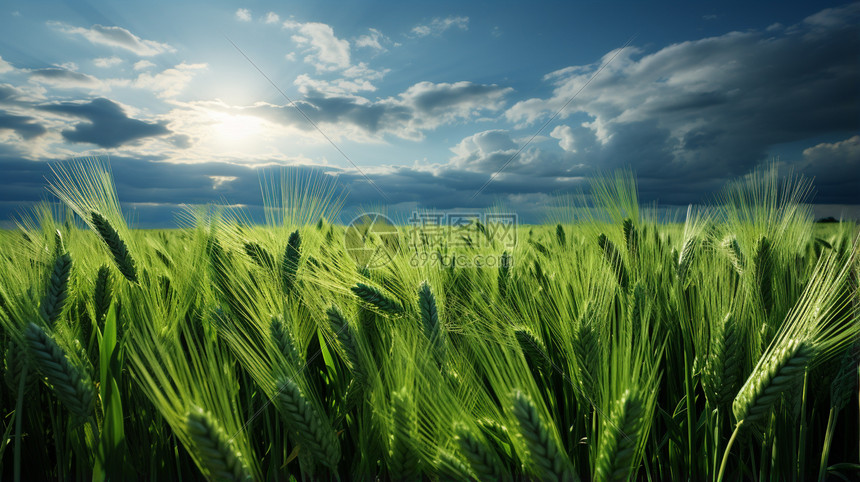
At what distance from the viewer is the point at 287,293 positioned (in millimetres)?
1785

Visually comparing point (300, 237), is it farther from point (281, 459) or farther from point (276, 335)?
point (281, 459)

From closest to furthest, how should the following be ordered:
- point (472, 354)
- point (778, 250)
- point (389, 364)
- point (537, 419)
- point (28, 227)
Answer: point (537, 419) → point (389, 364) → point (472, 354) → point (778, 250) → point (28, 227)

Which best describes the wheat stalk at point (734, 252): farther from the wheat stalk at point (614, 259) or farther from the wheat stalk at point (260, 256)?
the wheat stalk at point (260, 256)

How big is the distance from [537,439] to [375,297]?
0.77 meters

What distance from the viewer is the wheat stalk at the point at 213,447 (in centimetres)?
92

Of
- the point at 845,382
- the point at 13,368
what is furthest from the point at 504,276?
the point at 13,368

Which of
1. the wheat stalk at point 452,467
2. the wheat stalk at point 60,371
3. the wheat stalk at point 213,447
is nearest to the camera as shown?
the wheat stalk at point 213,447

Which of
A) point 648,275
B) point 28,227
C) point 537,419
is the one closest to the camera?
point 537,419

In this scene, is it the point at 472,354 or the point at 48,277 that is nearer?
the point at 472,354

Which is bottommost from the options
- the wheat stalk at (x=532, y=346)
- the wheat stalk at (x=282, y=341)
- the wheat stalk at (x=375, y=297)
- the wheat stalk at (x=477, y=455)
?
the wheat stalk at (x=477, y=455)

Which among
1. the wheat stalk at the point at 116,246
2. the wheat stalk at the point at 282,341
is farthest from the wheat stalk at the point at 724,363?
the wheat stalk at the point at 116,246

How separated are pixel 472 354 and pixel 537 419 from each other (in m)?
0.61

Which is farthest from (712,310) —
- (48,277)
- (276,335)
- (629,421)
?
(48,277)

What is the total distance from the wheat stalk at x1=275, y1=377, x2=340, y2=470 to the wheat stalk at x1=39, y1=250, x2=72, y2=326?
103cm
